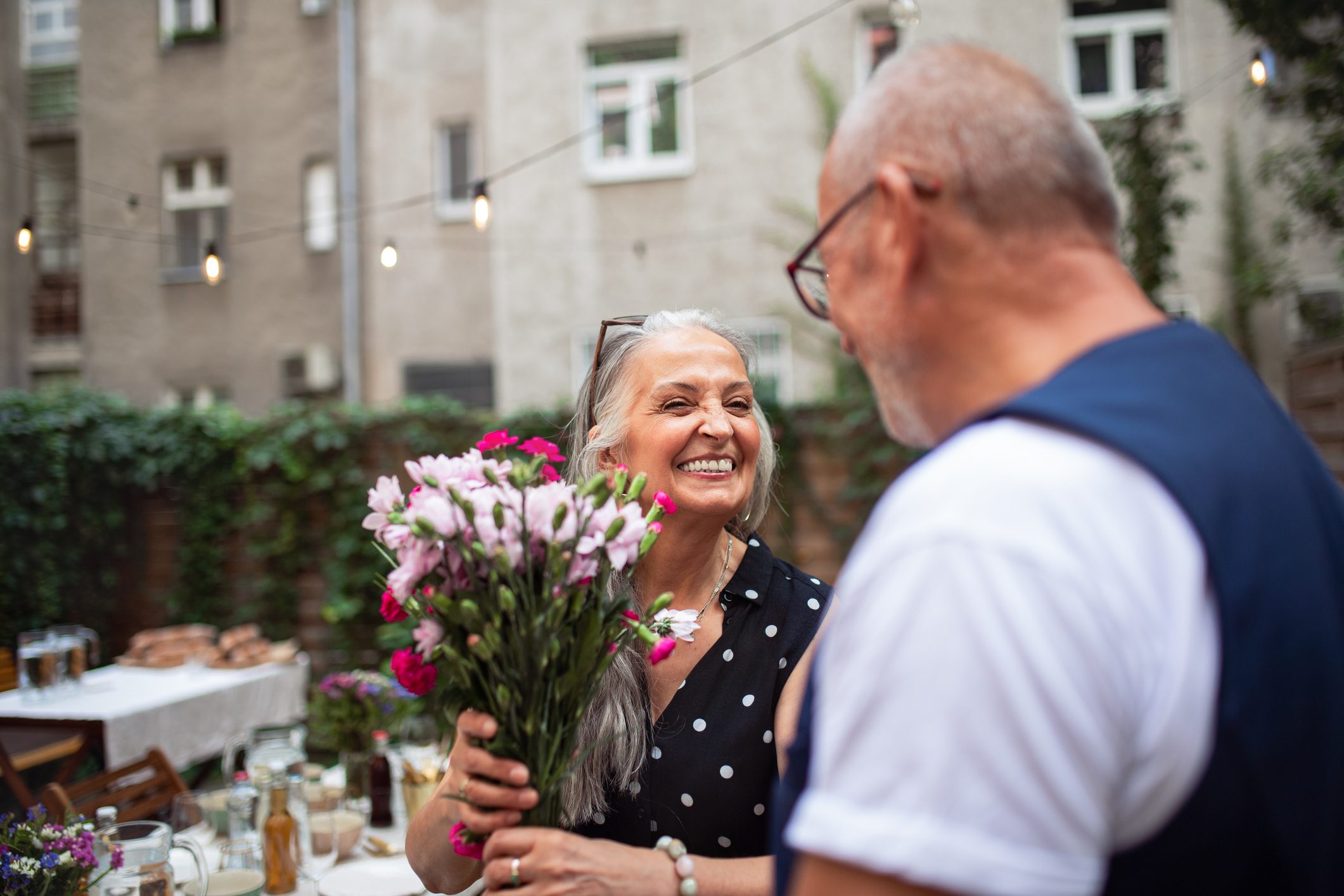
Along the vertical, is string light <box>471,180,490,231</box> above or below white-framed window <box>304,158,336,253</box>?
below

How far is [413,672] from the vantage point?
4.58 feet

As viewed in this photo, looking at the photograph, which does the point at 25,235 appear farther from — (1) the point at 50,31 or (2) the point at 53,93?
(1) the point at 50,31

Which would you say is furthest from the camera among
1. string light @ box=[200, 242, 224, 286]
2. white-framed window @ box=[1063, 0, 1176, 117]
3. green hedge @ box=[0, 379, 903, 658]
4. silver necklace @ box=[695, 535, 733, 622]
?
white-framed window @ box=[1063, 0, 1176, 117]

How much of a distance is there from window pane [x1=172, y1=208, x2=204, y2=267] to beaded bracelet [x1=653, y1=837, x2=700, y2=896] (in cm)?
1225

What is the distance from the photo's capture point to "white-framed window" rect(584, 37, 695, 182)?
32.5 ft

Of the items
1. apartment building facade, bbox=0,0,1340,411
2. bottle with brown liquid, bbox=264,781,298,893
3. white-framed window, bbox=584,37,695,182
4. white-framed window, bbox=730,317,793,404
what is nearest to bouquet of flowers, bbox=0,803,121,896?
bottle with brown liquid, bbox=264,781,298,893

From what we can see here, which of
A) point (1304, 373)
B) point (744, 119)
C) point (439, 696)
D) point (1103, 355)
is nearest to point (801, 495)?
point (1304, 373)

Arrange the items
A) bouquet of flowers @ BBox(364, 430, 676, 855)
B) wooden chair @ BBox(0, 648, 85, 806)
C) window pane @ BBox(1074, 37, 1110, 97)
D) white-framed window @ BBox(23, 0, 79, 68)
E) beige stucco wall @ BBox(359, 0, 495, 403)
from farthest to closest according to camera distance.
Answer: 1. white-framed window @ BBox(23, 0, 79, 68)
2. beige stucco wall @ BBox(359, 0, 495, 403)
3. window pane @ BBox(1074, 37, 1110, 97)
4. wooden chair @ BBox(0, 648, 85, 806)
5. bouquet of flowers @ BBox(364, 430, 676, 855)

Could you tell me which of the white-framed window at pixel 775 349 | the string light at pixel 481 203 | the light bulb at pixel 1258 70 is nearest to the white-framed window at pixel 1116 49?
the white-framed window at pixel 775 349

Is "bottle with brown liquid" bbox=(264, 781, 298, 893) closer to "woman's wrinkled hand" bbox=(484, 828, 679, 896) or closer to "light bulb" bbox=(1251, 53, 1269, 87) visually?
"woman's wrinkled hand" bbox=(484, 828, 679, 896)

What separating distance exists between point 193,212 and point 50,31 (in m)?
4.68

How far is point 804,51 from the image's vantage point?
9.53 metres

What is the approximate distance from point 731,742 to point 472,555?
2.38 feet

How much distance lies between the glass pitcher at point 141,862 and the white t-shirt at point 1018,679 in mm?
1820
